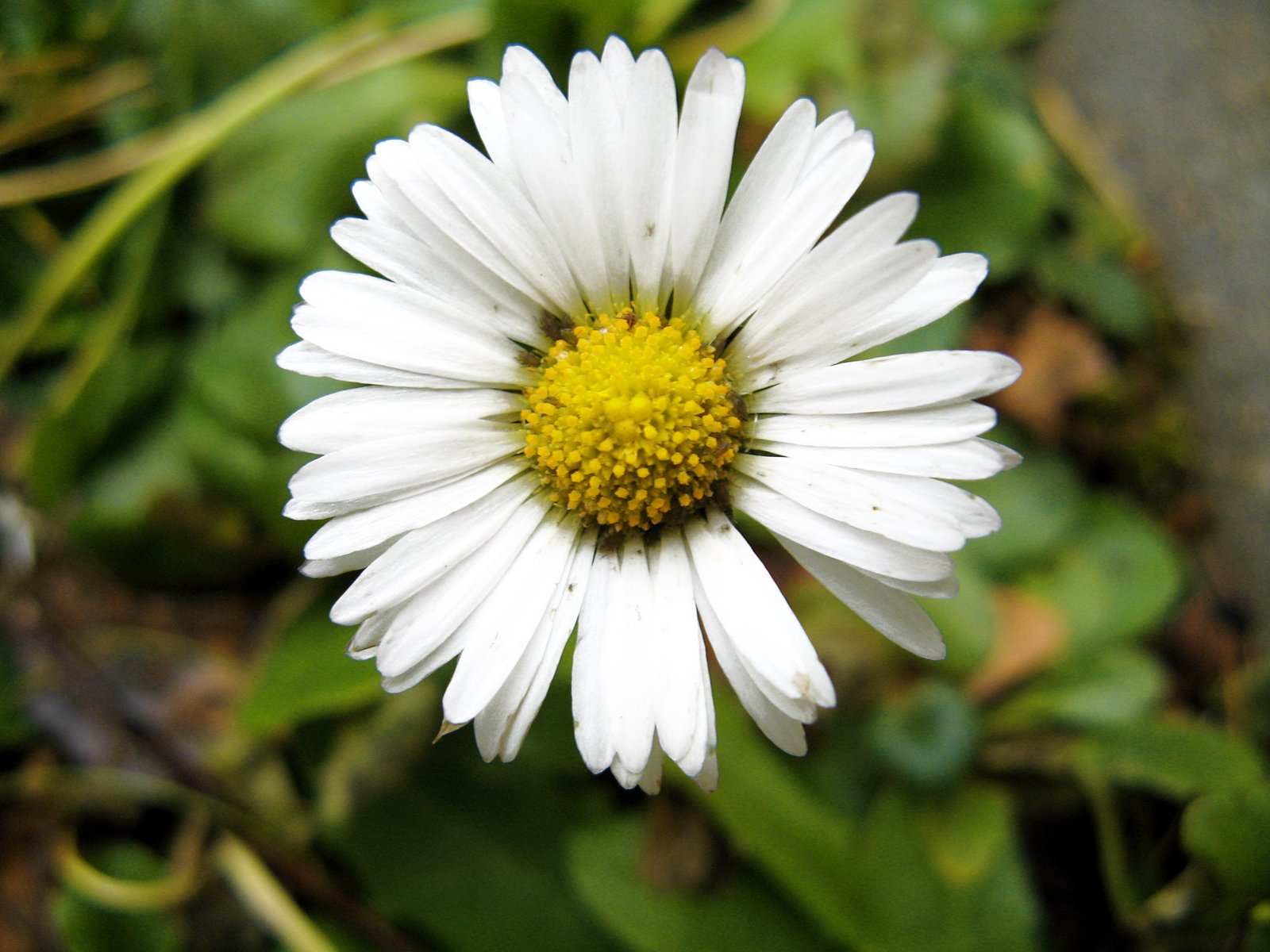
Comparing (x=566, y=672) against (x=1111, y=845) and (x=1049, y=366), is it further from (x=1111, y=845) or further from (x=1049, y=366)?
(x=1049, y=366)

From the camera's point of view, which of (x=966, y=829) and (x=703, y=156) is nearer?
(x=703, y=156)

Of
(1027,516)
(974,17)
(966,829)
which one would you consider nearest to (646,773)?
(966,829)

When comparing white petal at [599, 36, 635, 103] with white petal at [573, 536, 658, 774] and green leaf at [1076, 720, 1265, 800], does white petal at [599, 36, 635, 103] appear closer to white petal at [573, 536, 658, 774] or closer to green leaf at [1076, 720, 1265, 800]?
white petal at [573, 536, 658, 774]

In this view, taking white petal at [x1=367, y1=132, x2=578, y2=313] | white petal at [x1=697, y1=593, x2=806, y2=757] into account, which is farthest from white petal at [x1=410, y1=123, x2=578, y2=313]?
white petal at [x1=697, y1=593, x2=806, y2=757]

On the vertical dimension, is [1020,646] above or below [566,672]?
below

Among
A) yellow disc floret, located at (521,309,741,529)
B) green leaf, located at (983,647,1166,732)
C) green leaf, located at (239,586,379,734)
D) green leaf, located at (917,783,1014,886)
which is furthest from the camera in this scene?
green leaf, located at (983,647,1166,732)

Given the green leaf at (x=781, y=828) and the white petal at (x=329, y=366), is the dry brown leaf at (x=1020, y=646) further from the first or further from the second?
the white petal at (x=329, y=366)

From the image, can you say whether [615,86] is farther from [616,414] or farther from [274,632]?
[274,632]
